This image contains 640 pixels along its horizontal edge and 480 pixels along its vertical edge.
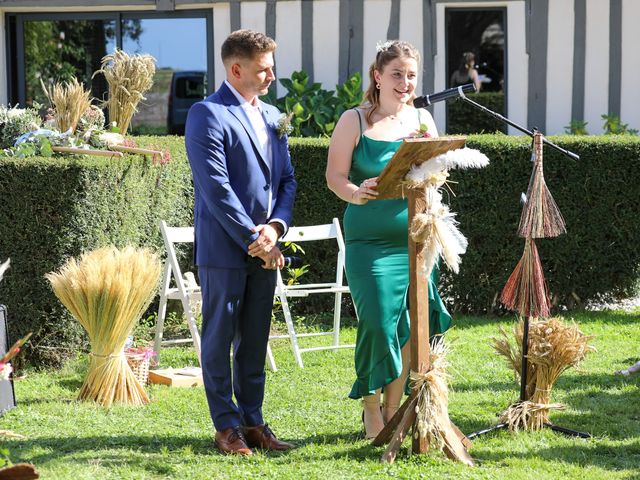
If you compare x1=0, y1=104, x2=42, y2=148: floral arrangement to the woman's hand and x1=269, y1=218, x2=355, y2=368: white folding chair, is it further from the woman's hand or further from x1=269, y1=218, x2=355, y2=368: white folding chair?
the woman's hand

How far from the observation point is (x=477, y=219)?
7.77 meters

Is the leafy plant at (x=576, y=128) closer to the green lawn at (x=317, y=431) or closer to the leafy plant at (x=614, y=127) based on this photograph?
the leafy plant at (x=614, y=127)

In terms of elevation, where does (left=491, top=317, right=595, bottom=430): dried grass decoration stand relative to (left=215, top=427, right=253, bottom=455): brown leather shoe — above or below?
above

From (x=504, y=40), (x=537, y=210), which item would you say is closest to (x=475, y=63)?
(x=504, y=40)

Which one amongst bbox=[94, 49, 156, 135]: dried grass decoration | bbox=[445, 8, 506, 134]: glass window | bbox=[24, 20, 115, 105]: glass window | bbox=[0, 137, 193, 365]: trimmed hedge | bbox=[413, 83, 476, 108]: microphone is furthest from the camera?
bbox=[445, 8, 506, 134]: glass window

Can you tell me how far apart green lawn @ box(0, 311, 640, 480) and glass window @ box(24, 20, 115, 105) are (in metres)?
6.13

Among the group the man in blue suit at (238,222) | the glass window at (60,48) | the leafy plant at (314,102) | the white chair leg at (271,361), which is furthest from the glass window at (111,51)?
the man in blue suit at (238,222)

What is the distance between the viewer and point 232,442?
4.29 meters

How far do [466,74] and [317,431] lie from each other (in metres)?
10.3

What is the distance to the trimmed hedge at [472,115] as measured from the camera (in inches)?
522

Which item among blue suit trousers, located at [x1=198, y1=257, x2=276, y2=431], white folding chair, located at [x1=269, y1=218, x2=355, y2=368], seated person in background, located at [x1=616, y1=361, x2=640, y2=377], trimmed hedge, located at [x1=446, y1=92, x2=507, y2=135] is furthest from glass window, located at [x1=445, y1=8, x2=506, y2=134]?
blue suit trousers, located at [x1=198, y1=257, x2=276, y2=431]

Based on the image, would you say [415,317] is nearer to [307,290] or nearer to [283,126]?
[283,126]

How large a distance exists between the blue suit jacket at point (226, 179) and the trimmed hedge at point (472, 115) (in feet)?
29.2

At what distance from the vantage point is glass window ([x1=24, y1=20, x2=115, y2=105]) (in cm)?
1150
